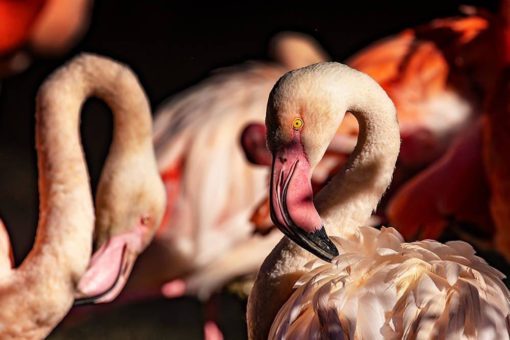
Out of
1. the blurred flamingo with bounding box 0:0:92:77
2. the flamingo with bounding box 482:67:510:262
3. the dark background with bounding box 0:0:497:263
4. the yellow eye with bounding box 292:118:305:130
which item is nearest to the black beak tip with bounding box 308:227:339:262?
the yellow eye with bounding box 292:118:305:130

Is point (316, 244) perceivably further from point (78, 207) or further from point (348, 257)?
point (78, 207)

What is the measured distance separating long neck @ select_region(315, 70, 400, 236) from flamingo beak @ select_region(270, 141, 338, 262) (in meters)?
0.16

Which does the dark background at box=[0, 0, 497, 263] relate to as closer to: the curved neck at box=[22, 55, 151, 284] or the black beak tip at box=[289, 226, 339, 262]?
the curved neck at box=[22, 55, 151, 284]

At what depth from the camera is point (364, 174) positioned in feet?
7.61

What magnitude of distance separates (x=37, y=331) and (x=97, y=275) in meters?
0.17

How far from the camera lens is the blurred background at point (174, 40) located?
5910 mm

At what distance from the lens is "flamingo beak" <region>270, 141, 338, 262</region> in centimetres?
212

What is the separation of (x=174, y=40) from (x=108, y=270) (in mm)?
4290

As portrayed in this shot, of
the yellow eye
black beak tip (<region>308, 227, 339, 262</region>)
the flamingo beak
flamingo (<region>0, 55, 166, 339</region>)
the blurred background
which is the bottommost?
the blurred background

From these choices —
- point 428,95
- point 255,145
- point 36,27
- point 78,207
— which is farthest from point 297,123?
point 36,27

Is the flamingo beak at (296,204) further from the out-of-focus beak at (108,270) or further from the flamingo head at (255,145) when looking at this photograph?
the flamingo head at (255,145)

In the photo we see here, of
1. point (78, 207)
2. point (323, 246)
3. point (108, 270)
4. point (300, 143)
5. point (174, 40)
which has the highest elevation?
point (300, 143)

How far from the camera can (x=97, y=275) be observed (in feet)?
8.43

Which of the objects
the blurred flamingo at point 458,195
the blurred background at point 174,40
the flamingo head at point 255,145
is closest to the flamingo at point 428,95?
the blurred flamingo at point 458,195
